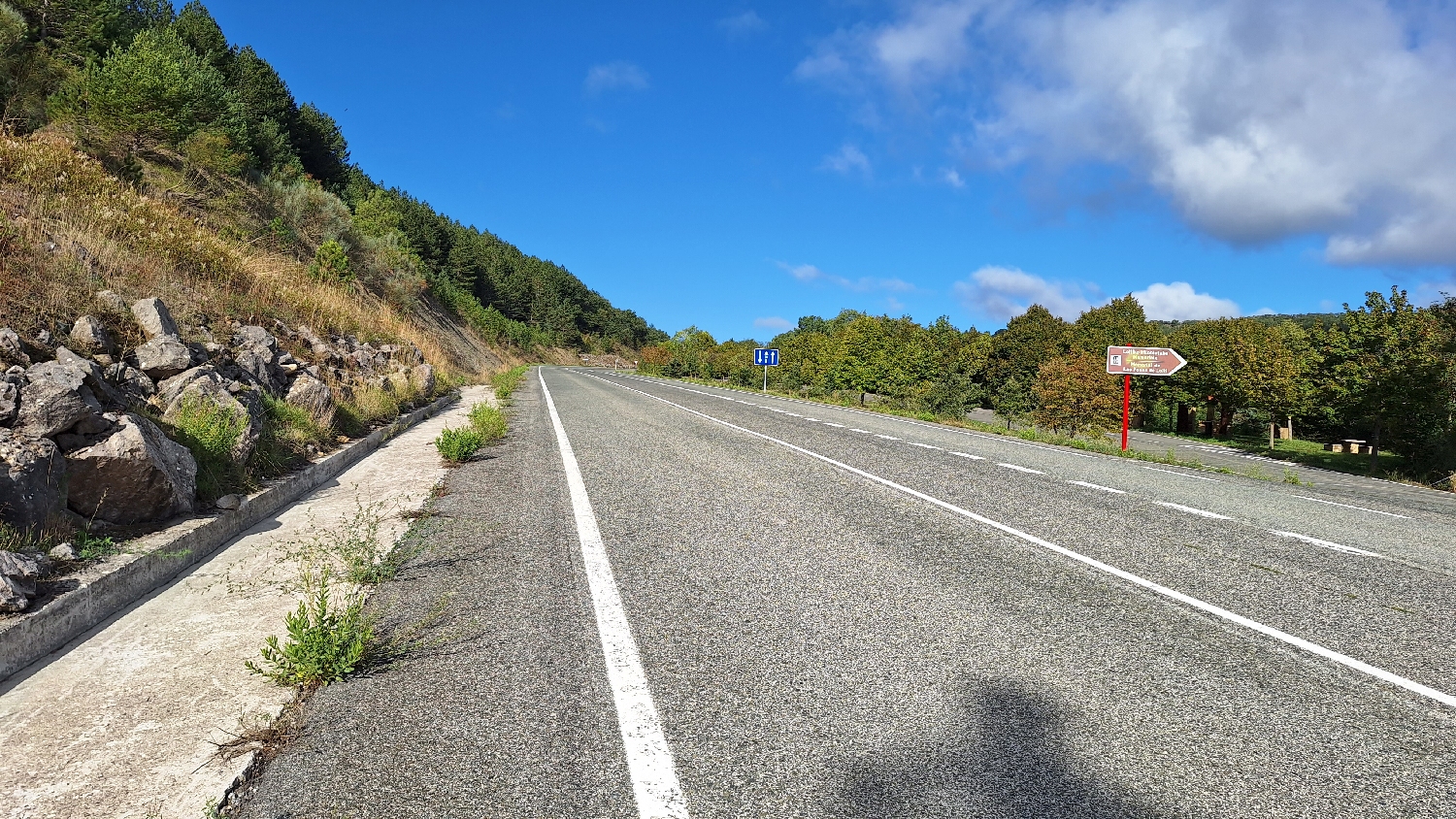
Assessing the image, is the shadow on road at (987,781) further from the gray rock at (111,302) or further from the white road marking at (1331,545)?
the gray rock at (111,302)

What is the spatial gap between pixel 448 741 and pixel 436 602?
1738 millimetres

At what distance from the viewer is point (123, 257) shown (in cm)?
971

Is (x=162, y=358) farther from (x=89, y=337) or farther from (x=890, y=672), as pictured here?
(x=890, y=672)

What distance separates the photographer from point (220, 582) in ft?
16.1

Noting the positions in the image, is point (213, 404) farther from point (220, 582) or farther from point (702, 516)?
point (702, 516)

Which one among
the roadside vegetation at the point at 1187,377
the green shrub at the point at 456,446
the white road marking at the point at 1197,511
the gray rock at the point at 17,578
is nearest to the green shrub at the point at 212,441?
the gray rock at the point at 17,578

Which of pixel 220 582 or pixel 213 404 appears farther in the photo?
pixel 213 404

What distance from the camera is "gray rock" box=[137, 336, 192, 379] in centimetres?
707

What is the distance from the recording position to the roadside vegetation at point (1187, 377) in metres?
22.2

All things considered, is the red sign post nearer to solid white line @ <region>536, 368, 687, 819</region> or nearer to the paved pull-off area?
solid white line @ <region>536, 368, 687, 819</region>

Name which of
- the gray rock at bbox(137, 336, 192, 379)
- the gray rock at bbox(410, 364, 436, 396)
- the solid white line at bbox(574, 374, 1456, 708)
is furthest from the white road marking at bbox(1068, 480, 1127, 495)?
the gray rock at bbox(410, 364, 436, 396)

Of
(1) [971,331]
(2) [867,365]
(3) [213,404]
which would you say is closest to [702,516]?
(3) [213,404]

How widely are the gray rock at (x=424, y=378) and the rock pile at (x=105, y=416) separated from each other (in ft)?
31.3

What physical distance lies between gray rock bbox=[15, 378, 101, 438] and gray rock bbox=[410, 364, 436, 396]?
1374 centimetres
